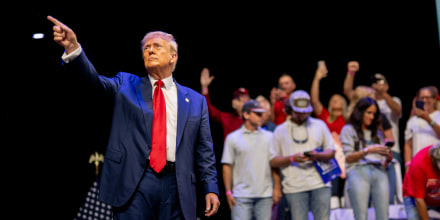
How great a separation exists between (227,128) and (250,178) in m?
1.15

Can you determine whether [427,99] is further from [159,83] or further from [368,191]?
[159,83]

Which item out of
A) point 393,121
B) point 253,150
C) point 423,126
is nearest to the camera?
point 253,150

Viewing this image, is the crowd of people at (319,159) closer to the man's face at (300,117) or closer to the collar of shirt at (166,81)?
the man's face at (300,117)

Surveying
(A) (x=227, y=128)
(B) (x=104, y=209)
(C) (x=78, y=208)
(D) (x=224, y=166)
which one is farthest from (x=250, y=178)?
(C) (x=78, y=208)

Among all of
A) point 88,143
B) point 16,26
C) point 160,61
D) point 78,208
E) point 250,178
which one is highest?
point 16,26

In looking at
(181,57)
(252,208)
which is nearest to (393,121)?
(252,208)

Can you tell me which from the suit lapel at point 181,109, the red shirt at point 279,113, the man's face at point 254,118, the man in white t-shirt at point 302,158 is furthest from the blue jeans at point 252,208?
the suit lapel at point 181,109

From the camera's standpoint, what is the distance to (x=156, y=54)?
101 inches

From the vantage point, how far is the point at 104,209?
5.89 m

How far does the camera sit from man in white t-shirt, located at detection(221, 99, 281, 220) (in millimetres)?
4730

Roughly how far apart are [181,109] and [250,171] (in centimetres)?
246

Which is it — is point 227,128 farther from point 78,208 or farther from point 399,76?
point 399,76

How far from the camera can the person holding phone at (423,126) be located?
5.05 m

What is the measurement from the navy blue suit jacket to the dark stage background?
9.55ft
